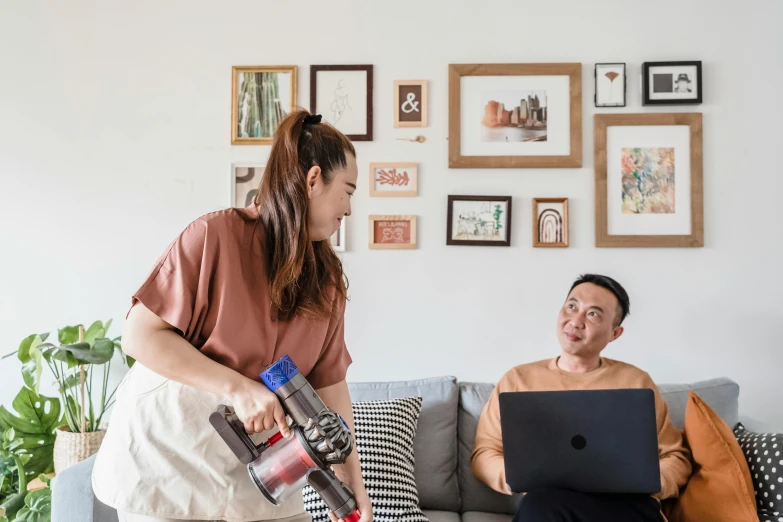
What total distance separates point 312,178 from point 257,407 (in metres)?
0.41

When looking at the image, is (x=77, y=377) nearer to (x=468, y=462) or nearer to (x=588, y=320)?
(x=468, y=462)

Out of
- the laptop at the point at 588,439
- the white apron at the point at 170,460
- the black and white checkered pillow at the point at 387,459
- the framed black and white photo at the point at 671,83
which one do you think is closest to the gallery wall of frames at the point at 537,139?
the framed black and white photo at the point at 671,83

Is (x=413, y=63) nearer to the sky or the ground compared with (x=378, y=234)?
nearer to the sky

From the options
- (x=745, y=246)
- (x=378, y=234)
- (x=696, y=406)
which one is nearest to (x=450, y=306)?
(x=378, y=234)

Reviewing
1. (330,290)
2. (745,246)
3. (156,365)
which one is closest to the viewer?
(156,365)

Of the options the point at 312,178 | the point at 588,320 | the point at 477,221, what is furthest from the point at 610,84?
the point at 312,178

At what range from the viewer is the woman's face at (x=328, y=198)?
3.90 ft

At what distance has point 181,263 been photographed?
42.9 inches

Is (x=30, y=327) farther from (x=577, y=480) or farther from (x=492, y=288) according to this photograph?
(x=577, y=480)

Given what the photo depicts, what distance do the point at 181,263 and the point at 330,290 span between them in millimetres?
303

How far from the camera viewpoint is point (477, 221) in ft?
8.16

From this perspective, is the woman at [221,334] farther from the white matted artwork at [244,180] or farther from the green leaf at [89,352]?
the white matted artwork at [244,180]

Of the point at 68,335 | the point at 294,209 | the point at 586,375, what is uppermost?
the point at 294,209

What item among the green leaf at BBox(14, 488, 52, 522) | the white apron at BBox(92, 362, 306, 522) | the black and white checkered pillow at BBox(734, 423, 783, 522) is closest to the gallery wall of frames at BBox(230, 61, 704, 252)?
the black and white checkered pillow at BBox(734, 423, 783, 522)
